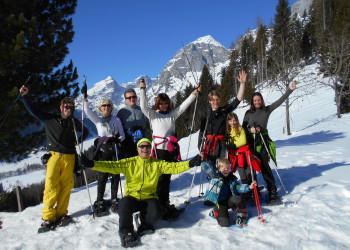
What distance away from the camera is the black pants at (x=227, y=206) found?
382 centimetres

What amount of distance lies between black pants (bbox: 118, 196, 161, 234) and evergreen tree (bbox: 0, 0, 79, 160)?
4.77 metres

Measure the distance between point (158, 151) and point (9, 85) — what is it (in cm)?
548

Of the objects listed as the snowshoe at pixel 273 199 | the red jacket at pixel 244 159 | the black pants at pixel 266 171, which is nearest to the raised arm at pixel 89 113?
the red jacket at pixel 244 159

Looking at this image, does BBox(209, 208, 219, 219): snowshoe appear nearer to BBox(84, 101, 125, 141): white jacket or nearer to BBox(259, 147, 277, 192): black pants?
BBox(259, 147, 277, 192): black pants

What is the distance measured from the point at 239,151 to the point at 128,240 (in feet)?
8.21

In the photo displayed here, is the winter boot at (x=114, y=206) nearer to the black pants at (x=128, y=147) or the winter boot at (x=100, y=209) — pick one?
the winter boot at (x=100, y=209)

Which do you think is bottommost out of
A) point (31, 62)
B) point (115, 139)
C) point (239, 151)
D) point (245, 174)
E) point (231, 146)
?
point (245, 174)

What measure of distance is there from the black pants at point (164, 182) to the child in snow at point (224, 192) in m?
0.74

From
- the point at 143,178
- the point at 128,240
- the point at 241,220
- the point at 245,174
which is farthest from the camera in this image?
the point at 245,174

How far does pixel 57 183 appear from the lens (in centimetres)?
418

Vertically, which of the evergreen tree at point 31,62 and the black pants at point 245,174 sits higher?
the evergreen tree at point 31,62

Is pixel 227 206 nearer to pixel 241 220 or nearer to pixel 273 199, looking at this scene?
pixel 241 220

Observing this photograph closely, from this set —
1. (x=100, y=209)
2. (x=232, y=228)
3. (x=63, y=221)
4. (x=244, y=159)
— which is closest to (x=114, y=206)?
(x=100, y=209)

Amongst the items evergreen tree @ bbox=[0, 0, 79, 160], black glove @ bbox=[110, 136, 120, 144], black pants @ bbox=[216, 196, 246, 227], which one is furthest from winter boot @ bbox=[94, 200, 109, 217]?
evergreen tree @ bbox=[0, 0, 79, 160]
